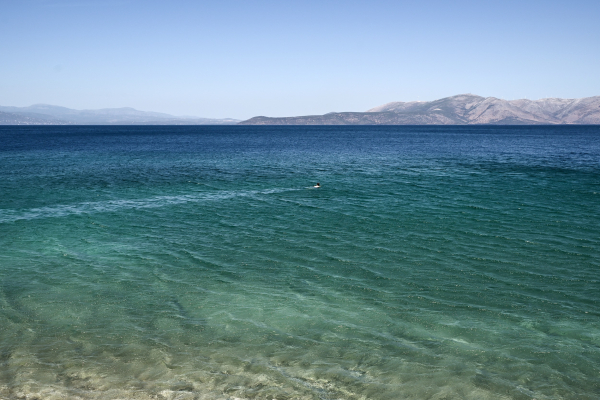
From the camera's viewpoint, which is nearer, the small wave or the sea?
the sea

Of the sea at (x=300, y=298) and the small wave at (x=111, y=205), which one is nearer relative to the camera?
the sea at (x=300, y=298)

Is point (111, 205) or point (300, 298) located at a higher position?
point (111, 205)

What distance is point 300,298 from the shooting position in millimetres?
18703

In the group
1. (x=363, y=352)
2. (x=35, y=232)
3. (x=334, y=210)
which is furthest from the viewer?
(x=334, y=210)

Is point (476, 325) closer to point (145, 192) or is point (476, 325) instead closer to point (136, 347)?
point (136, 347)

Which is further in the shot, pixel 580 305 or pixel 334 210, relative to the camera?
pixel 334 210

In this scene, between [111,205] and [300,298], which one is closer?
[300,298]

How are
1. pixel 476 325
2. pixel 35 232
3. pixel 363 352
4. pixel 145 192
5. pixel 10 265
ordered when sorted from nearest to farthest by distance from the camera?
pixel 363 352 → pixel 476 325 → pixel 10 265 → pixel 35 232 → pixel 145 192

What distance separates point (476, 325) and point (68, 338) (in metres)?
14.9

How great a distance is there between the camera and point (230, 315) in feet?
55.4

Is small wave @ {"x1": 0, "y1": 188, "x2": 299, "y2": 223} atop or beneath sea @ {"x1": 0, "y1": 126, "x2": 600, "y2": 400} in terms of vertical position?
atop

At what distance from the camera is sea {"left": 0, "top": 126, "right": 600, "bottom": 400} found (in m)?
12.6

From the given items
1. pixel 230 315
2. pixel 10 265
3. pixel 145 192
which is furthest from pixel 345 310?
pixel 145 192

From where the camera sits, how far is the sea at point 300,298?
1255 centimetres
